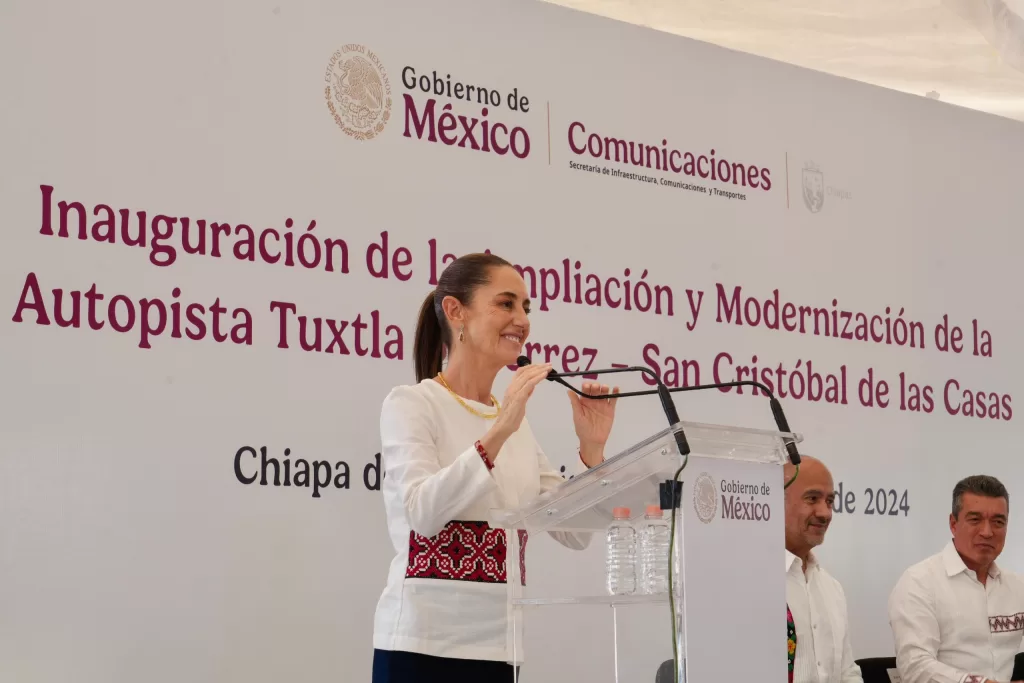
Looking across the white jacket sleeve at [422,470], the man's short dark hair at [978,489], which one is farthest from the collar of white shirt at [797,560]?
the white jacket sleeve at [422,470]

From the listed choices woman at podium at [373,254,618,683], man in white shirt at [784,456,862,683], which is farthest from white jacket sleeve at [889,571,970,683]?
woman at podium at [373,254,618,683]

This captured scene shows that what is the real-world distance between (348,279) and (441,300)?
1088 millimetres

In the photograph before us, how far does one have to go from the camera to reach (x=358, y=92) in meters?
4.05

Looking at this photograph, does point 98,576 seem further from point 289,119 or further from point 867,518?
point 867,518

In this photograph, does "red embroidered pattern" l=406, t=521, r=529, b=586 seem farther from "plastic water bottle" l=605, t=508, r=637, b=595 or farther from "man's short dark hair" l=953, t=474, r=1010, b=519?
"man's short dark hair" l=953, t=474, r=1010, b=519

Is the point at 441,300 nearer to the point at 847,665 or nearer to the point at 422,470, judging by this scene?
the point at 422,470

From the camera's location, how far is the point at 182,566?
350 cm

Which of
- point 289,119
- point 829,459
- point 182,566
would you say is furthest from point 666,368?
point 182,566

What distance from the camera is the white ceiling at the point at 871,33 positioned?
5262 millimetres

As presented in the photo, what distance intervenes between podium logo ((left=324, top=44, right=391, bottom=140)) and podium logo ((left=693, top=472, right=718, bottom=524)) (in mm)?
2284

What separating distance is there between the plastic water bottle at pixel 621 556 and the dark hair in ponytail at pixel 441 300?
31.1 inches

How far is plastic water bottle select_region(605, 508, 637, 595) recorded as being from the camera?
2.22m

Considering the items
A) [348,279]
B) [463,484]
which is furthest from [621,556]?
[348,279]

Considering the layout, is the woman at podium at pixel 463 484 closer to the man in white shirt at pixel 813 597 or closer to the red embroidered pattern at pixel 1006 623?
the man in white shirt at pixel 813 597
